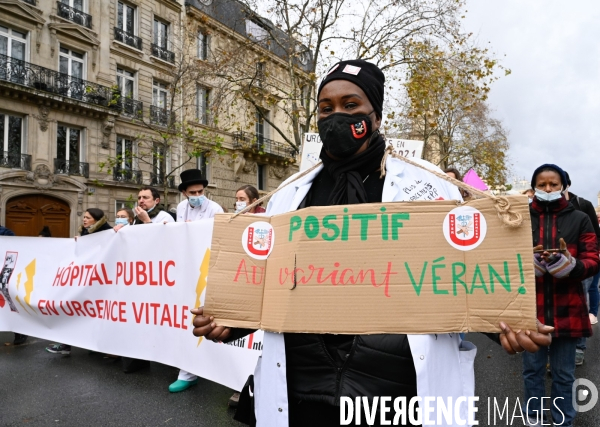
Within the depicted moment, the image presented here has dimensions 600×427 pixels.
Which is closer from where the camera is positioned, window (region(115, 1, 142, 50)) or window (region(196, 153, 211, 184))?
window (region(115, 1, 142, 50))

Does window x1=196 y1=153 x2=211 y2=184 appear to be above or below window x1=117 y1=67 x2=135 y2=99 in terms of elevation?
below

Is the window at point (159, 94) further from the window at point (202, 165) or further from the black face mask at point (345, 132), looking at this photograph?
the black face mask at point (345, 132)

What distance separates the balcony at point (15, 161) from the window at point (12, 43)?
3.94m

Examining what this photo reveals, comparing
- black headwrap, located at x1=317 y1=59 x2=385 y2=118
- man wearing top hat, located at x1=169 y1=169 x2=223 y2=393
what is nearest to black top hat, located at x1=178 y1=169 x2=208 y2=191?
man wearing top hat, located at x1=169 y1=169 x2=223 y2=393

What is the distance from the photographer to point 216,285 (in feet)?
5.37

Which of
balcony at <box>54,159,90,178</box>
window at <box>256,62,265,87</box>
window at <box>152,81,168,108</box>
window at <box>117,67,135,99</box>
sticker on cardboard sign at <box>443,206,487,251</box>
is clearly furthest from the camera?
window at <box>152,81,168,108</box>

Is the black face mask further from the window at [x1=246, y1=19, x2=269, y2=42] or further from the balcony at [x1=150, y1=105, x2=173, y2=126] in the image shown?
the balcony at [x1=150, y1=105, x2=173, y2=126]

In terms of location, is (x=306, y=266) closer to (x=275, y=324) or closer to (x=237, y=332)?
(x=275, y=324)

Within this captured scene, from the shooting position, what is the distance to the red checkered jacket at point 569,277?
3.23 m

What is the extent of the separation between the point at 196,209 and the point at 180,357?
1.97 meters

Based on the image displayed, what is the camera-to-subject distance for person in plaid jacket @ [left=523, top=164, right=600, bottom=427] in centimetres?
324

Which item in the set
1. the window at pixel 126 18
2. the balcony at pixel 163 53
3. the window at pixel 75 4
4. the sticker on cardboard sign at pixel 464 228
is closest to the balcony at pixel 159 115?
the balcony at pixel 163 53

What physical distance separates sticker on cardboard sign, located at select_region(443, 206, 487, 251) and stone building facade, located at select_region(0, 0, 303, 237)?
A: 14.8 m

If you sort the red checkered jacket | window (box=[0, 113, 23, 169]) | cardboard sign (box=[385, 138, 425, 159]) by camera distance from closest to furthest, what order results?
the red checkered jacket
cardboard sign (box=[385, 138, 425, 159])
window (box=[0, 113, 23, 169])
